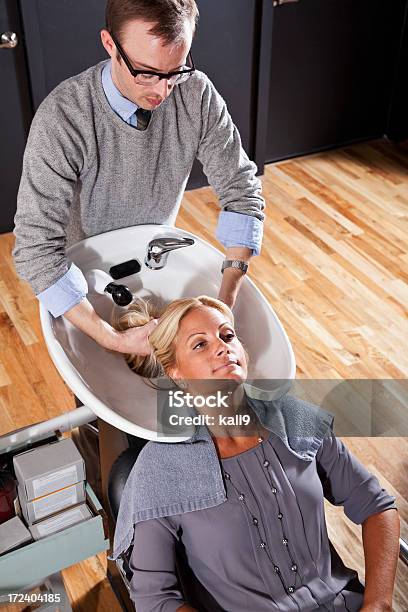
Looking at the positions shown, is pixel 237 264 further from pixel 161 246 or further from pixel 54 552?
pixel 54 552

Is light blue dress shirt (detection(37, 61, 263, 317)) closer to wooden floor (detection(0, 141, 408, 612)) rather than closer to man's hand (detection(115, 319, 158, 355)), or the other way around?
man's hand (detection(115, 319, 158, 355))

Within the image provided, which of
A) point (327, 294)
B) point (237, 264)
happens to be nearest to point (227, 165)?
point (237, 264)

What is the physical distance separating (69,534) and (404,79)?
3.10 m

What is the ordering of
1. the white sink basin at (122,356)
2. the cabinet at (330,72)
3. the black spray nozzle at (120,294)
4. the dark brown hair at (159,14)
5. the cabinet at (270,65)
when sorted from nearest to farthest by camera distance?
1. the dark brown hair at (159,14)
2. the white sink basin at (122,356)
3. the black spray nozzle at (120,294)
4. the cabinet at (270,65)
5. the cabinet at (330,72)

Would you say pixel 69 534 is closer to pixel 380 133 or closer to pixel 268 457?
pixel 268 457

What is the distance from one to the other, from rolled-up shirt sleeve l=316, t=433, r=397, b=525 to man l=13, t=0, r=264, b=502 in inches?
15.0

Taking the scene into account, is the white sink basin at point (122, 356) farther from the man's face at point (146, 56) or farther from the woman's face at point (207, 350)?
the man's face at point (146, 56)

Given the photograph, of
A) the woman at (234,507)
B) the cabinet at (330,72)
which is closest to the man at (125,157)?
the woman at (234,507)

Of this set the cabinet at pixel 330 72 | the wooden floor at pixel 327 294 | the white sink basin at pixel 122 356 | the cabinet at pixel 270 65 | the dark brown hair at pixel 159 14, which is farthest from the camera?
the cabinet at pixel 330 72

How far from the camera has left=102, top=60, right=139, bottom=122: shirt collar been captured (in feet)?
4.76

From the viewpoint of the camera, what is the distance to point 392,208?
3.45 meters

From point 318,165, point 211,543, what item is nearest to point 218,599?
point 211,543

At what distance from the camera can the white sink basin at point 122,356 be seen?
1.39 meters

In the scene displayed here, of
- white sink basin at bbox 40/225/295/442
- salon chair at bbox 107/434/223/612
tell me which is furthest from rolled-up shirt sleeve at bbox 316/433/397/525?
salon chair at bbox 107/434/223/612
